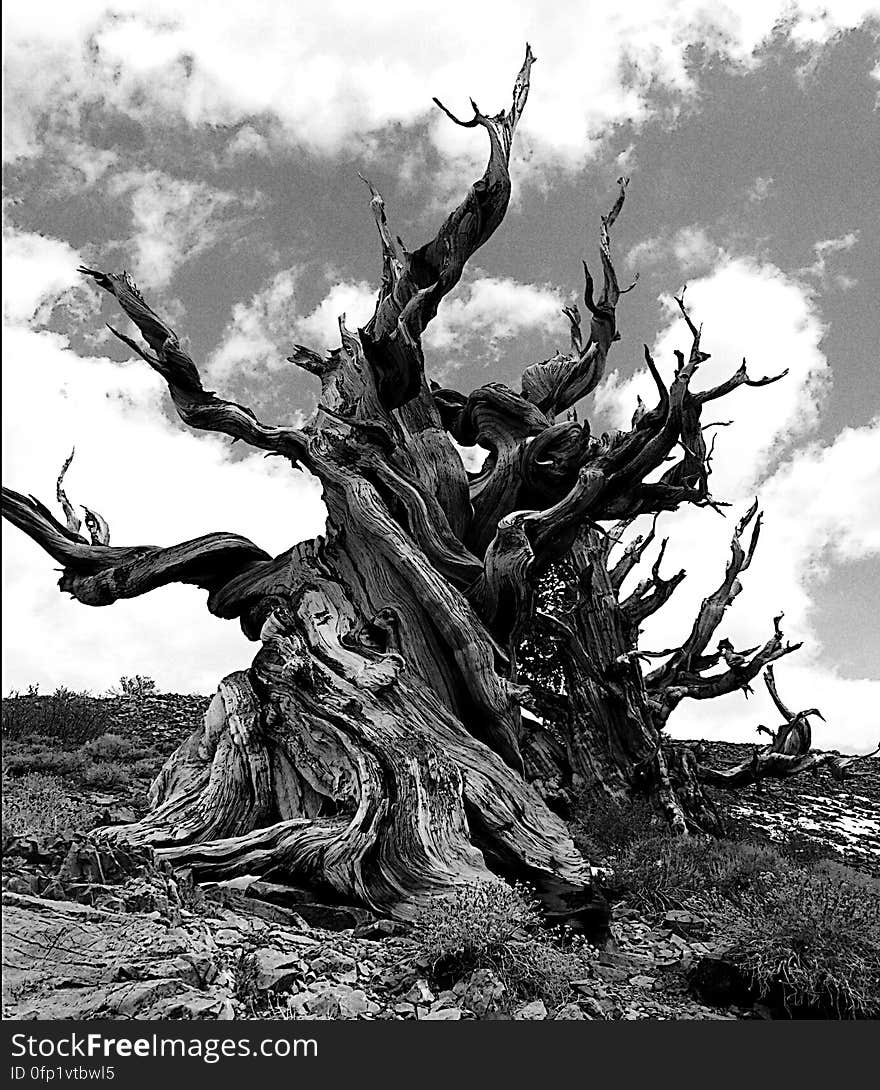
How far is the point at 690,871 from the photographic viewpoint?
731 centimetres

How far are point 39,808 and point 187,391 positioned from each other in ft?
16.2

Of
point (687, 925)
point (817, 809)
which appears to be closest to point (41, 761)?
point (687, 925)

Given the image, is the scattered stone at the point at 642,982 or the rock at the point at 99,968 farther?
the scattered stone at the point at 642,982

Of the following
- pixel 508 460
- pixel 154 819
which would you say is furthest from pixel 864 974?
pixel 508 460

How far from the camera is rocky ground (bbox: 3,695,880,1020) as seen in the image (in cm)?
345

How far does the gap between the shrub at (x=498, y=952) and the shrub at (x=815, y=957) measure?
98cm

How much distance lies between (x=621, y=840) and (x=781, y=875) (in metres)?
1.87

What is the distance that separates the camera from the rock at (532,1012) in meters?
3.80

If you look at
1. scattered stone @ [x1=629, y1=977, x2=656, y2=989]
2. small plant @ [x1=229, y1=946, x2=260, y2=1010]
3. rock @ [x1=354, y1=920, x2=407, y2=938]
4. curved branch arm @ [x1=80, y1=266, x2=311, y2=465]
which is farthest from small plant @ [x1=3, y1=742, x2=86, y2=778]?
scattered stone @ [x1=629, y1=977, x2=656, y2=989]

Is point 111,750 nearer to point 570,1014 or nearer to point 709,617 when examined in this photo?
point 570,1014

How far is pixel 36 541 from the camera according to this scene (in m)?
8.39

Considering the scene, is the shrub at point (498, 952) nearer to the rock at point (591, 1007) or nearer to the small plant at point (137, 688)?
the rock at point (591, 1007)

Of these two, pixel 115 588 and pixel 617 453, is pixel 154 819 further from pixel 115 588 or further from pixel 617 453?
pixel 617 453

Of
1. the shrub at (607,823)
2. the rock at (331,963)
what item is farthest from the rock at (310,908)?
the shrub at (607,823)
